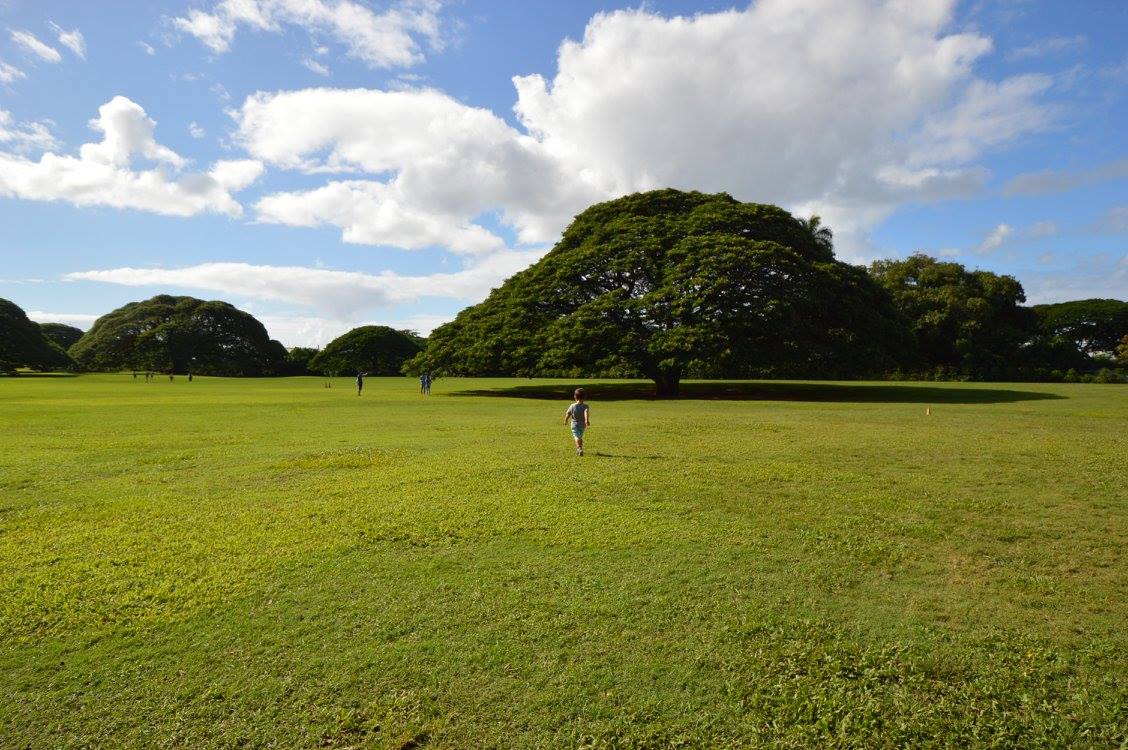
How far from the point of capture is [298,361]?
91562 millimetres

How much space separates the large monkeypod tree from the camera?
3014cm

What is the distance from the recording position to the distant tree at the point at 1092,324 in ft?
214

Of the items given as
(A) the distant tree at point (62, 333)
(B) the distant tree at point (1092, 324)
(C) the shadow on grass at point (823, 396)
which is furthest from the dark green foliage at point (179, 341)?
(B) the distant tree at point (1092, 324)

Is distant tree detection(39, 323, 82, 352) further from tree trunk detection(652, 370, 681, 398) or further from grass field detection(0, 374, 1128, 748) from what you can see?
grass field detection(0, 374, 1128, 748)

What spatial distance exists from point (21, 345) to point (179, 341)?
15.1 m

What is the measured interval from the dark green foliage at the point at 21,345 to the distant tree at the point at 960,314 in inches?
3638

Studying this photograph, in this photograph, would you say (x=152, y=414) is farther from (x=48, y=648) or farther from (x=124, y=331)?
(x=124, y=331)

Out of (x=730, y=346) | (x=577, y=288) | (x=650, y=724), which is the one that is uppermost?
(x=577, y=288)

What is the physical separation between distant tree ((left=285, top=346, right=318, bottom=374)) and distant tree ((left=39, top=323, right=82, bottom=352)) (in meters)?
42.7

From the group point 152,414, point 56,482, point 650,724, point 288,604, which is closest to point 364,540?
point 288,604

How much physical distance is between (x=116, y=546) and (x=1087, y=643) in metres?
10.4

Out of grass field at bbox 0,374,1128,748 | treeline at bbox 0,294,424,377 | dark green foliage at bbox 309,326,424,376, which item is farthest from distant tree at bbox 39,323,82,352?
grass field at bbox 0,374,1128,748

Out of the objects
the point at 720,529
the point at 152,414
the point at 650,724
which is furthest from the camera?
the point at 152,414

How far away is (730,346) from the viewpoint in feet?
96.7
